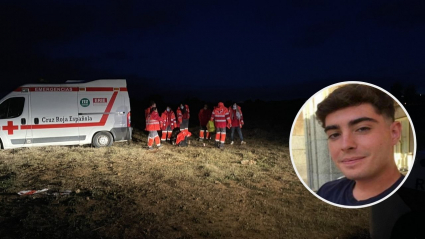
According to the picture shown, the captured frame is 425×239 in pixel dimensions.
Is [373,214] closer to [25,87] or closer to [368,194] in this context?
[368,194]

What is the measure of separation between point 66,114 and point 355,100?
11.7 metres

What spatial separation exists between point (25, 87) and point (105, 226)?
836cm

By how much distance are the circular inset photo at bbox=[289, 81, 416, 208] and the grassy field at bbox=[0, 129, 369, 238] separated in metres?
3.52

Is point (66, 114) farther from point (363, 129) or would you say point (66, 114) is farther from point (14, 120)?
point (363, 129)

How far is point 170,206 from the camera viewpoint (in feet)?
18.4

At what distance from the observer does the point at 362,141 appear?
101 centimetres

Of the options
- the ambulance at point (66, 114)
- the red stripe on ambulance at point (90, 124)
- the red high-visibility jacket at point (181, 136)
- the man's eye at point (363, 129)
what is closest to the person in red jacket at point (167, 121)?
the red high-visibility jacket at point (181, 136)

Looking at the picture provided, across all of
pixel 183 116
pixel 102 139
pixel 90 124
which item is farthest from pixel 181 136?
pixel 90 124

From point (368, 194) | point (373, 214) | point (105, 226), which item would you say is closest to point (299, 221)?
point (373, 214)

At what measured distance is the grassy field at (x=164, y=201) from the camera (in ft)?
15.0

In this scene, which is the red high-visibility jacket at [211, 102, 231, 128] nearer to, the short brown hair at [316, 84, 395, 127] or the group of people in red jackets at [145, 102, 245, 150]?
the group of people in red jackets at [145, 102, 245, 150]

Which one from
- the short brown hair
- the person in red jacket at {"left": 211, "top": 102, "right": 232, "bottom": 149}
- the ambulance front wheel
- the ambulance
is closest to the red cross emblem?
the ambulance

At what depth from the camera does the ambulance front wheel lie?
11828 mm

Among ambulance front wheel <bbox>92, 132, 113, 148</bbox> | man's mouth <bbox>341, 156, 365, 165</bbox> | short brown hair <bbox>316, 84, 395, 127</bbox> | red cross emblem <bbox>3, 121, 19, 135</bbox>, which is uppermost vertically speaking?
short brown hair <bbox>316, 84, 395, 127</bbox>
